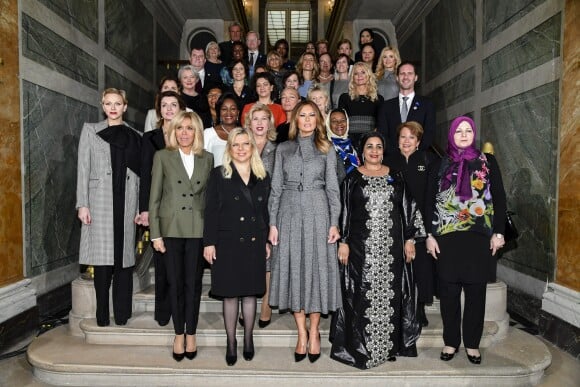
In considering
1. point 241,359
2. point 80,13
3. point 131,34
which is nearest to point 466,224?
point 241,359

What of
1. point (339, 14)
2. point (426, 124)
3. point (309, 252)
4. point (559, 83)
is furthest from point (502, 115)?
point (339, 14)

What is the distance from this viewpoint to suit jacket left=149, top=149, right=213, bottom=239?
3416mm

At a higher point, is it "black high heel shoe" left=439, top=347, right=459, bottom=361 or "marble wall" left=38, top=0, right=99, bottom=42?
"marble wall" left=38, top=0, right=99, bottom=42

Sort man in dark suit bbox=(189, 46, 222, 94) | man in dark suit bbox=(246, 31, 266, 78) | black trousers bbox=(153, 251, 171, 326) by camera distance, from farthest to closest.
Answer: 1. man in dark suit bbox=(246, 31, 266, 78)
2. man in dark suit bbox=(189, 46, 222, 94)
3. black trousers bbox=(153, 251, 171, 326)

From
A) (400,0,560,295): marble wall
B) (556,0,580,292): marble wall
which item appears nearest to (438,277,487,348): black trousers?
(556,0,580,292): marble wall

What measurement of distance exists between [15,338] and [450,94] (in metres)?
6.62

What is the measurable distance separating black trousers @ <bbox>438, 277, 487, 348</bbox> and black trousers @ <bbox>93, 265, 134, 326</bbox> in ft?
8.52

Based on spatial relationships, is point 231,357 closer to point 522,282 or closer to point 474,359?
point 474,359

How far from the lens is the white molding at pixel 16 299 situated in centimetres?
400

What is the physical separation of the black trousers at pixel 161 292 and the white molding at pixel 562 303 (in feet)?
11.4

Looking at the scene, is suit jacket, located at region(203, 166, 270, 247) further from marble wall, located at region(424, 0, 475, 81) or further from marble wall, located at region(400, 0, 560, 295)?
marble wall, located at region(424, 0, 475, 81)

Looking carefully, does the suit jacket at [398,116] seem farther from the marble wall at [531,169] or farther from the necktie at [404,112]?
the marble wall at [531,169]

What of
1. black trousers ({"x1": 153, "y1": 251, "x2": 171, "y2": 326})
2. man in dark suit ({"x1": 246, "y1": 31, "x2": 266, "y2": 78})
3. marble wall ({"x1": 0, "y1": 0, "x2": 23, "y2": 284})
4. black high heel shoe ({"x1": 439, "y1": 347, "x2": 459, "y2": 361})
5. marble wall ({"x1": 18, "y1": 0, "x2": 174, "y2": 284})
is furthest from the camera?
man in dark suit ({"x1": 246, "y1": 31, "x2": 266, "y2": 78})

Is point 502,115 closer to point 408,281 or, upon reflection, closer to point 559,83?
point 559,83
